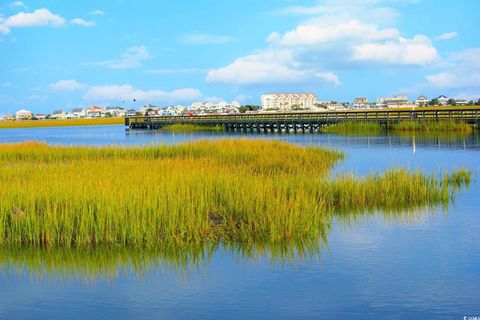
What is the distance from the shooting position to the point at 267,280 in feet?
32.6

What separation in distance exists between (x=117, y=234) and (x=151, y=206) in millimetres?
839

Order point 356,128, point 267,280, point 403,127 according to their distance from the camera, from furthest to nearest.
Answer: point 356,128 → point 403,127 → point 267,280

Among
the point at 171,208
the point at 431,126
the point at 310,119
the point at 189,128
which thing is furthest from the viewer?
the point at 189,128

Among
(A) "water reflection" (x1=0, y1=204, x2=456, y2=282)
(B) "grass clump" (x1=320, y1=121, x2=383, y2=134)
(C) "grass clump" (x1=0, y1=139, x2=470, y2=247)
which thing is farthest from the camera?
(B) "grass clump" (x1=320, y1=121, x2=383, y2=134)

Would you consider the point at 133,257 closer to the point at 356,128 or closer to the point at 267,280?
the point at 267,280

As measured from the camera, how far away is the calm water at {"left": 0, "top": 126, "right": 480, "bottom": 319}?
8.55 metres

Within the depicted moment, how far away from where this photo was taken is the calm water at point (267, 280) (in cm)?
855

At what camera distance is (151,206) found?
1178 cm

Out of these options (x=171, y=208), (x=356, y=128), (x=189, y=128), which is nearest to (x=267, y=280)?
(x=171, y=208)

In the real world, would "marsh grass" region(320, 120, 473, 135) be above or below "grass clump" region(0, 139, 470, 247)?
above

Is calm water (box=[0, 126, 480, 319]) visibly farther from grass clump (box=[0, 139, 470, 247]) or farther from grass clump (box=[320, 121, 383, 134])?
grass clump (box=[320, 121, 383, 134])

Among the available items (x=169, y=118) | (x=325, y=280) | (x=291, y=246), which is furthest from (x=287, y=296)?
(x=169, y=118)

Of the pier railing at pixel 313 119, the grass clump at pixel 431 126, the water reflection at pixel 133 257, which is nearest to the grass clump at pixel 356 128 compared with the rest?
the pier railing at pixel 313 119

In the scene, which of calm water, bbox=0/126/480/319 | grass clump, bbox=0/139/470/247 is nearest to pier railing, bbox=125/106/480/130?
grass clump, bbox=0/139/470/247
